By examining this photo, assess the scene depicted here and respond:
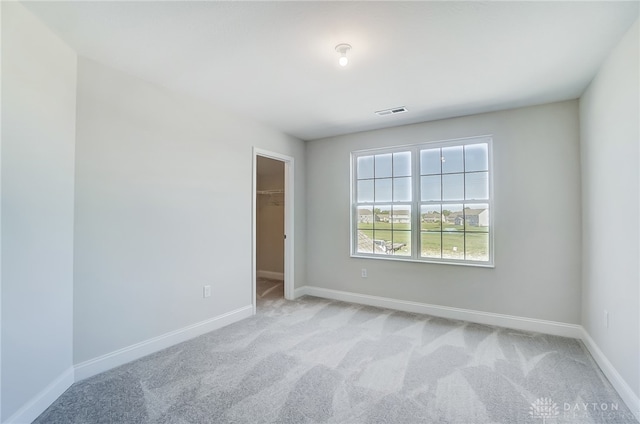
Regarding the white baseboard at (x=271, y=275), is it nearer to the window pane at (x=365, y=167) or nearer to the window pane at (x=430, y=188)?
the window pane at (x=365, y=167)

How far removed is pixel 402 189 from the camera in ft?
13.3

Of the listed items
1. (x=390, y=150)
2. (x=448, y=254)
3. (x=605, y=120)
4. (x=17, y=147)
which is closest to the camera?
(x=17, y=147)

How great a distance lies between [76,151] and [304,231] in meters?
3.06

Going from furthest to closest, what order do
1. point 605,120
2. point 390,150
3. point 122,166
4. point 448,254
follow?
point 390,150 → point 448,254 → point 122,166 → point 605,120

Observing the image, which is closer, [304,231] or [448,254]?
[448,254]

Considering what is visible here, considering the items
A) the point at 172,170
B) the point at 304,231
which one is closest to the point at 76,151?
the point at 172,170

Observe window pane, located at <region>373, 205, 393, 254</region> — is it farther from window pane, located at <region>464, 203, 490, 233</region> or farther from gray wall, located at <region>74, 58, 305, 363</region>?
gray wall, located at <region>74, 58, 305, 363</region>

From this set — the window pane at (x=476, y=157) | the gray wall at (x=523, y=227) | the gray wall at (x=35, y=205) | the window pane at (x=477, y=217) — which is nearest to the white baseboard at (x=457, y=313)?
the gray wall at (x=523, y=227)

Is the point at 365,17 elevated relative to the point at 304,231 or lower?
elevated

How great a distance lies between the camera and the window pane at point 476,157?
3.51 meters

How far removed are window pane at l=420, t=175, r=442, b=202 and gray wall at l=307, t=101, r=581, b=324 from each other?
1.67 ft

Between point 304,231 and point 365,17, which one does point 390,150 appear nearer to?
point 304,231

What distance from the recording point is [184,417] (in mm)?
1842

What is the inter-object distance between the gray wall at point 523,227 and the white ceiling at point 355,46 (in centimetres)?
35
